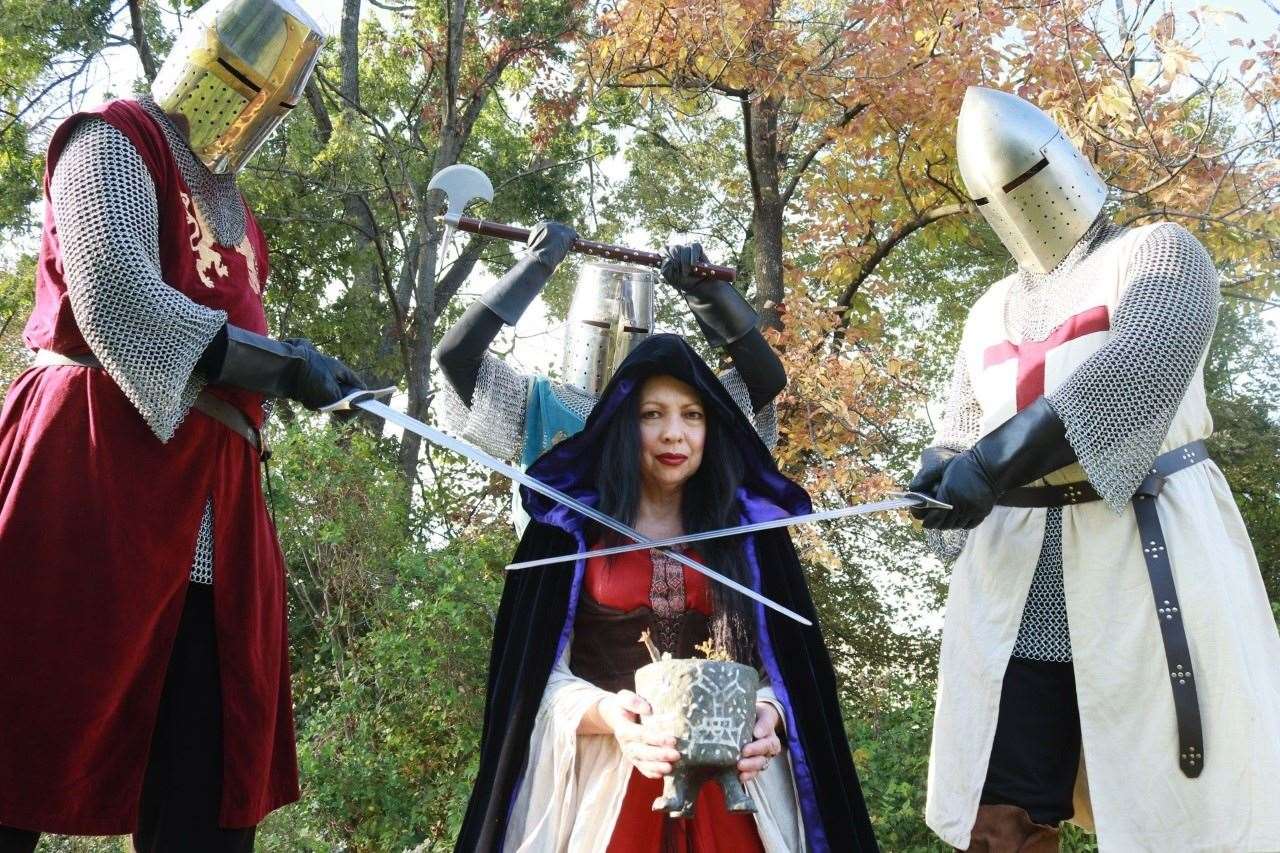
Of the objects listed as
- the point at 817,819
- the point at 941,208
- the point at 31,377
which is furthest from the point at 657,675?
the point at 941,208

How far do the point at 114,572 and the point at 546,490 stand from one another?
833 millimetres

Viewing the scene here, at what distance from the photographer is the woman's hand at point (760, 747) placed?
2141mm

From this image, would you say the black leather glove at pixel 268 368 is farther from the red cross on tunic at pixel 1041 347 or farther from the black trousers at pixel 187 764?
the red cross on tunic at pixel 1041 347

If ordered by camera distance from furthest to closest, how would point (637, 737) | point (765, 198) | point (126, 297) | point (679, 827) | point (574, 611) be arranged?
point (765, 198) → point (574, 611) → point (679, 827) → point (126, 297) → point (637, 737)

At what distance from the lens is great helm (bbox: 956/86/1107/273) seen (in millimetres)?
2887

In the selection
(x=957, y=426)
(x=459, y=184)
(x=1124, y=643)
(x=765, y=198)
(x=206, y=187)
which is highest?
(x=765, y=198)

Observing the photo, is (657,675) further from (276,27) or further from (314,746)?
(314,746)

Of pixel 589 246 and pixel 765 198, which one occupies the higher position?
pixel 765 198

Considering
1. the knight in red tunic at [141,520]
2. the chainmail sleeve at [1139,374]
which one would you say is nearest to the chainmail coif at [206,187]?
the knight in red tunic at [141,520]

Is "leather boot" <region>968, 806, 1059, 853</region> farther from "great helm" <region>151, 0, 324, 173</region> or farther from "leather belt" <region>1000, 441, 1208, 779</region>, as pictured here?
"great helm" <region>151, 0, 324, 173</region>

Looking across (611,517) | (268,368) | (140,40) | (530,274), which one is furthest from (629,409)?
(140,40)

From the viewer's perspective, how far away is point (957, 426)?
3102mm

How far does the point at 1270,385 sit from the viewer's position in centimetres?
1142

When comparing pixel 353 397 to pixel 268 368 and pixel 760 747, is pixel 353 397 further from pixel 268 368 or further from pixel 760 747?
pixel 760 747
